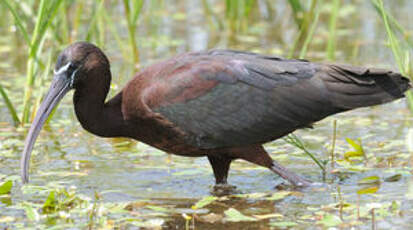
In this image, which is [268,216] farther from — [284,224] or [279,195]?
[279,195]

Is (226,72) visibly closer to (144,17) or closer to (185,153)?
(185,153)

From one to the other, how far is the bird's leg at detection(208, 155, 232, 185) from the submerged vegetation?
0.49ft

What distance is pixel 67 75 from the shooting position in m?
6.19

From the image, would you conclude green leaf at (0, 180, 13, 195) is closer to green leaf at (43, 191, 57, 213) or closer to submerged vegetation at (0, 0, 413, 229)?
submerged vegetation at (0, 0, 413, 229)

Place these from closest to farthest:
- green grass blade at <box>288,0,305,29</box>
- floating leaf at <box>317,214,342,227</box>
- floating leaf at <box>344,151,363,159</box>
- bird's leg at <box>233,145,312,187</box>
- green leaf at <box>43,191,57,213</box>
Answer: floating leaf at <box>317,214,342,227</box> → green leaf at <box>43,191,57,213</box> → bird's leg at <box>233,145,312,187</box> → floating leaf at <box>344,151,363,159</box> → green grass blade at <box>288,0,305,29</box>

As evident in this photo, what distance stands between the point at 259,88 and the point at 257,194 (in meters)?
0.72

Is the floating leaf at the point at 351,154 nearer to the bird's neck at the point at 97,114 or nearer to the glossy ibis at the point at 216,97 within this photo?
the glossy ibis at the point at 216,97

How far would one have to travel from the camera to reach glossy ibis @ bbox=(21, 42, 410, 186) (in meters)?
6.18

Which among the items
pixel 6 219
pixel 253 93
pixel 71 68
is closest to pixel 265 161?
pixel 253 93

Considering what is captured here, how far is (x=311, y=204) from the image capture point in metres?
5.95

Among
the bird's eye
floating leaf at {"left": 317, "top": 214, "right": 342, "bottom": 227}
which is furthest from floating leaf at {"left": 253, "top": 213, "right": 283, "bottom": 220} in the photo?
the bird's eye

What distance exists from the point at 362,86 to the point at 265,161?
84 cm

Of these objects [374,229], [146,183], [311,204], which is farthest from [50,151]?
[374,229]

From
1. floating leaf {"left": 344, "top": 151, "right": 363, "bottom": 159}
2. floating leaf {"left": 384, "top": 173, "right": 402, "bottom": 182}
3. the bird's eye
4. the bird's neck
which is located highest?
the bird's eye
